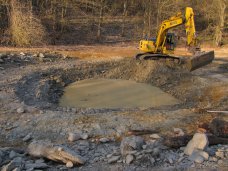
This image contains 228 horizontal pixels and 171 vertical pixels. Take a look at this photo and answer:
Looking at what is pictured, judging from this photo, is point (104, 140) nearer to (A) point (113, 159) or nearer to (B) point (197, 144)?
(A) point (113, 159)

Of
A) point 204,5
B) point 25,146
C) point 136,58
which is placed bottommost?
point 25,146

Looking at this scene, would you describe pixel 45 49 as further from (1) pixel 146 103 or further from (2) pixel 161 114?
(2) pixel 161 114

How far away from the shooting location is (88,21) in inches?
1129

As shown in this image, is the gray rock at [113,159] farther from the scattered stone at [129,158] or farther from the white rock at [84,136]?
the white rock at [84,136]

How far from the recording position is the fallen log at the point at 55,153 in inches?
316

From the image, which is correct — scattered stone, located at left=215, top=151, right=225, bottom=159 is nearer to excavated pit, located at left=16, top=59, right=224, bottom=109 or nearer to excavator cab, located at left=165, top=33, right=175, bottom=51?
excavated pit, located at left=16, top=59, right=224, bottom=109

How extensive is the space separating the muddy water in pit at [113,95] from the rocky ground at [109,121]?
0.48 m

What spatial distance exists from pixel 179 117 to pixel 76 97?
512 cm

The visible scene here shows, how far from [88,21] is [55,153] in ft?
71.2

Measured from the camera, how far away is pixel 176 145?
29.9 feet

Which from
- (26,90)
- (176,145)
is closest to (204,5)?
(26,90)

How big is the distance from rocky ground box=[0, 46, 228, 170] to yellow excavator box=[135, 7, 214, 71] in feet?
1.58

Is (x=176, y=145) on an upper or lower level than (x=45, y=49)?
lower

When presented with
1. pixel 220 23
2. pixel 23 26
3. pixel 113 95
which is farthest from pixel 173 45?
pixel 23 26
